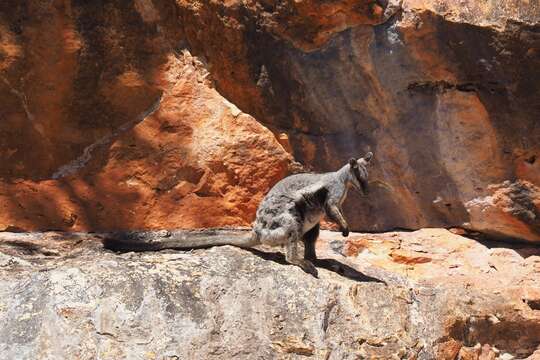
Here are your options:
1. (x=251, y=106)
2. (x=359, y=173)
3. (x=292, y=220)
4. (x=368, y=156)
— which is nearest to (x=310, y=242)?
(x=292, y=220)

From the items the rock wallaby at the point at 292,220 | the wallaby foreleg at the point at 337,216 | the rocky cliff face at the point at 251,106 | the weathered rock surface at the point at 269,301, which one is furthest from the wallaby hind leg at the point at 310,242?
the rocky cliff face at the point at 251,106

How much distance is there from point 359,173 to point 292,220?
73cm

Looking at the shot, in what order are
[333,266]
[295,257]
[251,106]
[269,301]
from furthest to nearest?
1. [251,106]
2. [333,266]
3. [295,257]
4. [269,301]

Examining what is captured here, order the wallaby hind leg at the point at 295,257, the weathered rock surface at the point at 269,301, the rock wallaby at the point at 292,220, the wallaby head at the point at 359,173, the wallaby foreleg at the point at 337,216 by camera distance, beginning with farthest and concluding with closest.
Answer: the wallaby head at the point at 359,173, the wallaby foreleg at the point at 337,216, the rock wallaby at the point at 292,220, the wallaby hind leg at the point at 295,257, the weathered rock surface at the point at 269,301

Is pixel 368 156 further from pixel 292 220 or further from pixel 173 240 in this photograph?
pixel 173 240

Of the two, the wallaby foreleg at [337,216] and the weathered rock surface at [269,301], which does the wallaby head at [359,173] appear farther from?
the weathered rock surface at [269,301]

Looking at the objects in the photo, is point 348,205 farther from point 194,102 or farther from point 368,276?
point 194,102

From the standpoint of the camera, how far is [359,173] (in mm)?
6496

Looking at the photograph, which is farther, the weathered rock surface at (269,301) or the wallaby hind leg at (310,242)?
the wallaby hind leg at (310,242)

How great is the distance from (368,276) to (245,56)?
2161mm

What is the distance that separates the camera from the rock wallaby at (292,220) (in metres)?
6.18

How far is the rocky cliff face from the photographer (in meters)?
6.54

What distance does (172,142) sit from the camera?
6.78 metres

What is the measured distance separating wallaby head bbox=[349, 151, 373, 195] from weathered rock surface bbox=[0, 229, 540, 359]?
0.66m
